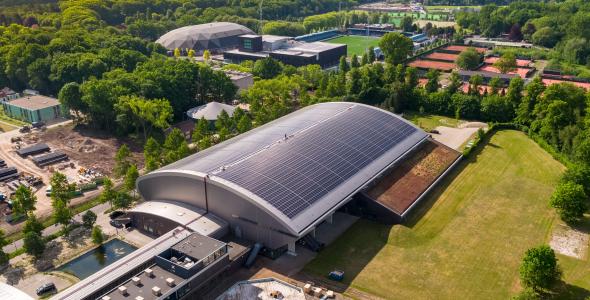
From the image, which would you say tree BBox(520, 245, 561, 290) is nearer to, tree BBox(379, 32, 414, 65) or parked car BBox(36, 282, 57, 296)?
parked car BBox(36, 282, 57, 296)

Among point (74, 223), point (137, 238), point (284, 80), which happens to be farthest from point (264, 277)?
point (284, 80)

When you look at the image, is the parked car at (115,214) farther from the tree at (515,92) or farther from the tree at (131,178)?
the tree at (515,92)

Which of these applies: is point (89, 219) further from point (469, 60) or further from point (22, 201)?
point (469, 60)

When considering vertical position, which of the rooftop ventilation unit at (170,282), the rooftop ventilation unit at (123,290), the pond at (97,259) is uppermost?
the rooftop ventilation unit at (123,290)

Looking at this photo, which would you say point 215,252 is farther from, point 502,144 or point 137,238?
point 502,144

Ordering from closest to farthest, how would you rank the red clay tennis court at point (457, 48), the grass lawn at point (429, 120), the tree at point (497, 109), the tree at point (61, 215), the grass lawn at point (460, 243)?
the grass lawn at point (460, 243), the tree at point (61, 215), the tree at point (497, 109), the grass lawn at point (429, 120), the red clay tennis court at point (457, 48)

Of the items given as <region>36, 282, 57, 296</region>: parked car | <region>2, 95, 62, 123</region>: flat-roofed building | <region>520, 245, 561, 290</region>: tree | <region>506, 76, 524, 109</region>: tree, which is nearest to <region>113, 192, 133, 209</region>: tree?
<region>36, 282, 57, 296</region>: parked car

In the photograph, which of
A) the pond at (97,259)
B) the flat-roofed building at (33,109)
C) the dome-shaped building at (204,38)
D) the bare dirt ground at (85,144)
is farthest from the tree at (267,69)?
the pond at (97,259)
